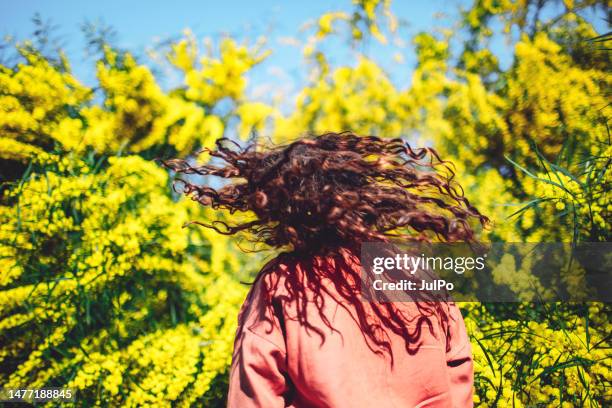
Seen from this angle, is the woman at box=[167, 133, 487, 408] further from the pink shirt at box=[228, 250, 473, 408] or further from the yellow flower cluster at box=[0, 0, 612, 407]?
the yellow flower cluster at box=[0, 0, 612, 407]

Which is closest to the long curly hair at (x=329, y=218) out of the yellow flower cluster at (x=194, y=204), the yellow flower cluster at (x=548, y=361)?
the yellow flower cluster at (x=194, y=204)

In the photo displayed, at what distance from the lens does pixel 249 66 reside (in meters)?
3.85

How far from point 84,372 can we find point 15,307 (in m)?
0.65

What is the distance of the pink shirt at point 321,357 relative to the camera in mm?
990

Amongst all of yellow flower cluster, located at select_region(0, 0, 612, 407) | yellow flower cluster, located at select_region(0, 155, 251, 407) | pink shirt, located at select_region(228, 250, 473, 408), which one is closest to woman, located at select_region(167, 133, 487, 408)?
pink shirt, located at select_region(228, 250, 473, 408)

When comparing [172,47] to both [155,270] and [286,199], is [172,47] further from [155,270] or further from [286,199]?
[286,199]

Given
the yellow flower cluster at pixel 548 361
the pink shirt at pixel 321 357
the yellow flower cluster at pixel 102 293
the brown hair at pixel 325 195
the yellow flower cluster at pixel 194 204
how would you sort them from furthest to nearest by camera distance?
the yellow flower cluster at pixel 102 293 → the yellow flower cluster at pixel 194 204 → the yellow flower cluster at pixel 548 361 → the brown hair at pixel 325 195 → the pink shirt at pixel 321 357

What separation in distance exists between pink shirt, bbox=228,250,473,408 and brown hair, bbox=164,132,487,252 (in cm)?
12

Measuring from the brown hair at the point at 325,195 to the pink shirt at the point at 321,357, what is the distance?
0.40 ft

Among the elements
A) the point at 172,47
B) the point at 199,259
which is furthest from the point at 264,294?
the point at 172,47

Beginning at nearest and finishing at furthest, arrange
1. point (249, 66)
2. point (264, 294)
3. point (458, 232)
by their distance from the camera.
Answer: point (264, 294)
point (458, 232)
point (249, 66)

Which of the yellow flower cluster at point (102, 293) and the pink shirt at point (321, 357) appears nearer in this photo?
the pink shirt at point (321, 357)

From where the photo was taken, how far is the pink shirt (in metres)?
0.99
